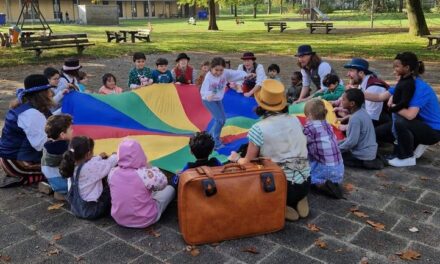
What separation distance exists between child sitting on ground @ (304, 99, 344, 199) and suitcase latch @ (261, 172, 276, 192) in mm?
1092

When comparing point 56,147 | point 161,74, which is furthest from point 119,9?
point 56,147

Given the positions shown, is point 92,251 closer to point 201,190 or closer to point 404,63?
point 201,190

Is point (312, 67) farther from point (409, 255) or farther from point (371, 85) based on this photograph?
point (409, 255)

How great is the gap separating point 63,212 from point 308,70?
15.5 ft

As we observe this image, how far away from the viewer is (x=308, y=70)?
7508 mm

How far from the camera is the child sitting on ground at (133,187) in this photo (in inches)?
155

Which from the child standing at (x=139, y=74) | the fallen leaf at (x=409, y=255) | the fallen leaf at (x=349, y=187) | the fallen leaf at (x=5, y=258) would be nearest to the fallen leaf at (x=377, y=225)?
the fallen leaf at (x=409, y=255)

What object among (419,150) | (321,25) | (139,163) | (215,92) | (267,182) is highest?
(321,25)

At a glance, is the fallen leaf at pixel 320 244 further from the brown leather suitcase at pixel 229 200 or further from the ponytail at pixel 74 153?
the ponytail at pixel 74 153

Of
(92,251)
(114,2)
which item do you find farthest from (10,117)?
(114,2)

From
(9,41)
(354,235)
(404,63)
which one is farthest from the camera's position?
(9,41)

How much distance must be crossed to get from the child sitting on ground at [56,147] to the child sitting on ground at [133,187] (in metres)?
0.83

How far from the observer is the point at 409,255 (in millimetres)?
3580

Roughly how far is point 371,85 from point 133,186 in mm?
3941
